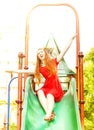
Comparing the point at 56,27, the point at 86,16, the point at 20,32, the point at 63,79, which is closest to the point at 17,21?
the point at 20,32

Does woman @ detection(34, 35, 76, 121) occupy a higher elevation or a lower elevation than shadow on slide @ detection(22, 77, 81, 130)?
higher

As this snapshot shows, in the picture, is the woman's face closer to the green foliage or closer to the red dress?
the red dress

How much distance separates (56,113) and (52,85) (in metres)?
0.23

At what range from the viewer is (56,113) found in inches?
97.5

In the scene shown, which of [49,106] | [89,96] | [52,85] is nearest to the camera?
[49,106]

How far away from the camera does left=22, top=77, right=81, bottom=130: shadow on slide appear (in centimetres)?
235

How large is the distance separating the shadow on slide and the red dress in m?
0.04

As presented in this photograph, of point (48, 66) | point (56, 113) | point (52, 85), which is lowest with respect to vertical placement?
point (56, 113)

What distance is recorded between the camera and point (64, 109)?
249 cm

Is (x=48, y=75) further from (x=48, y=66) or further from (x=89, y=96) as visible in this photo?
(x=89, y=96)

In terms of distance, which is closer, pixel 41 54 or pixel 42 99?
pixel 42 99

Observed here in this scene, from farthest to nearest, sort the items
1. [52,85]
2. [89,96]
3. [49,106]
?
[89,96], [52,85], [49,106]

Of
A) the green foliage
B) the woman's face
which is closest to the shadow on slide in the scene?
the woman's face

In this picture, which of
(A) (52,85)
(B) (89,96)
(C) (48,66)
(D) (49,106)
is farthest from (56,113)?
(B) (89,96)
